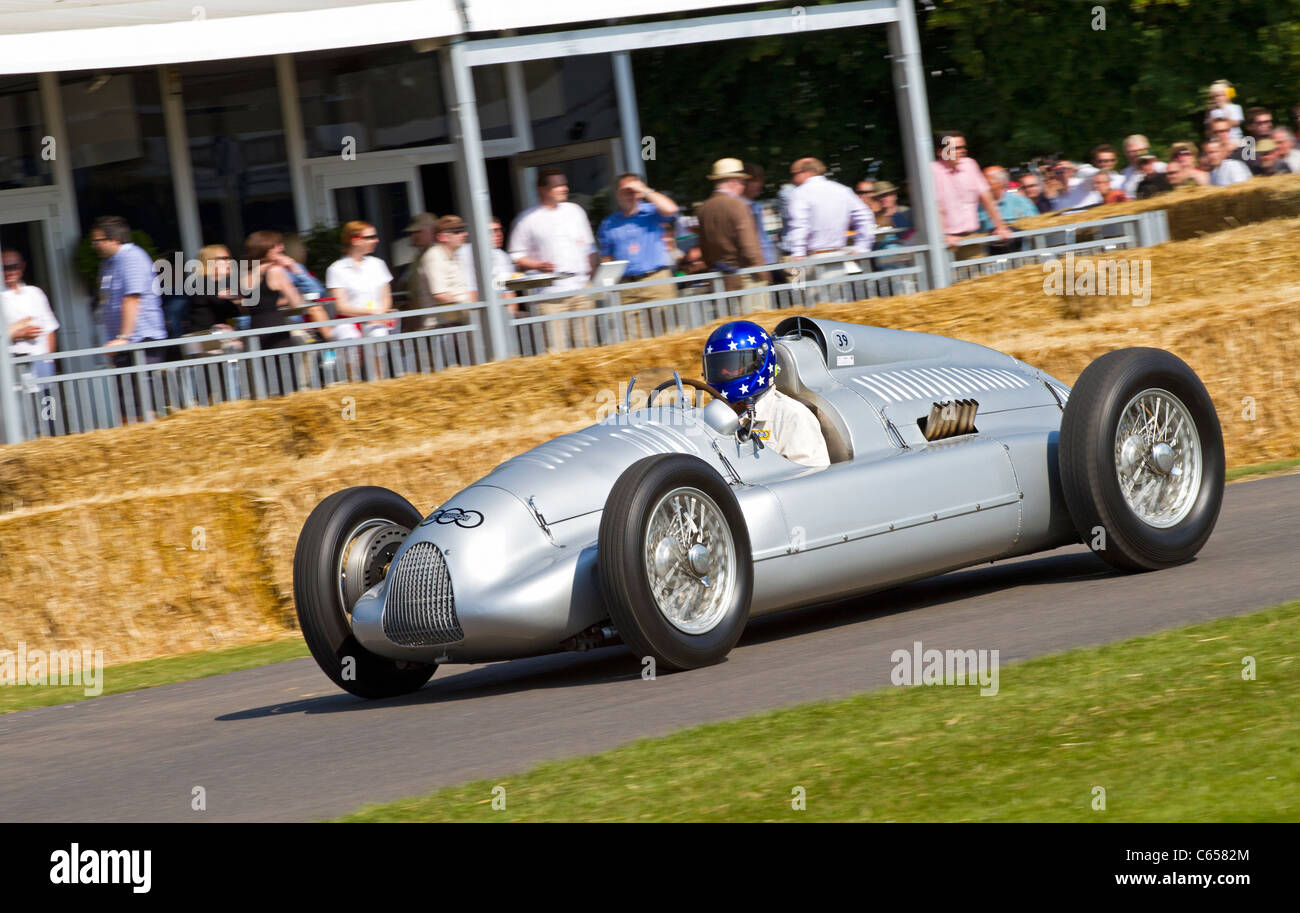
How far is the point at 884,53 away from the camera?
65.0 feet

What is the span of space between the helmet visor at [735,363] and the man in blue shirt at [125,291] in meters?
6.53

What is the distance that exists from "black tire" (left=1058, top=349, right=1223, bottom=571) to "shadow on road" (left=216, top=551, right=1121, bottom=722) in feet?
1.02

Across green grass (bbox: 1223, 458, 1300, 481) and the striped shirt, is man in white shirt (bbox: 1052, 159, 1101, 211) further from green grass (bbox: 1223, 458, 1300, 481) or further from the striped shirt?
the striped shirt

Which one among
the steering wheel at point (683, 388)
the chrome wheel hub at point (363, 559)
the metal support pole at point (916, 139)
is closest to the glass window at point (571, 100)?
the metal support pole at point (916, 139)

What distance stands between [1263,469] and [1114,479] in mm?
4668

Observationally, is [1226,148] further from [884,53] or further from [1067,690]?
[1067,690]

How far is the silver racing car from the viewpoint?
675 centimetres

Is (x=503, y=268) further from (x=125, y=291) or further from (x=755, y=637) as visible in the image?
(x=755, y=637)

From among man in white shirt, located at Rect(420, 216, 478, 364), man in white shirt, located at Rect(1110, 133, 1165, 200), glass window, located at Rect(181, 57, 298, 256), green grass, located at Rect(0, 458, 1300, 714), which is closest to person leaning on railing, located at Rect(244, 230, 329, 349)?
man in white shirt, located at Rect(420, 216, 478, 364)

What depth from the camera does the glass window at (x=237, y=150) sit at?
717 inches

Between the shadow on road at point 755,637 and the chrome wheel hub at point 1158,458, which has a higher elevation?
the chrome wheel hub at point 1158,458

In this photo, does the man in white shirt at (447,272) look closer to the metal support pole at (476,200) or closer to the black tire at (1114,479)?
the metal support pole at (476,200)

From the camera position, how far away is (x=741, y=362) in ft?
26.1

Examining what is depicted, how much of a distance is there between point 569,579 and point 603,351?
6.23 metres
